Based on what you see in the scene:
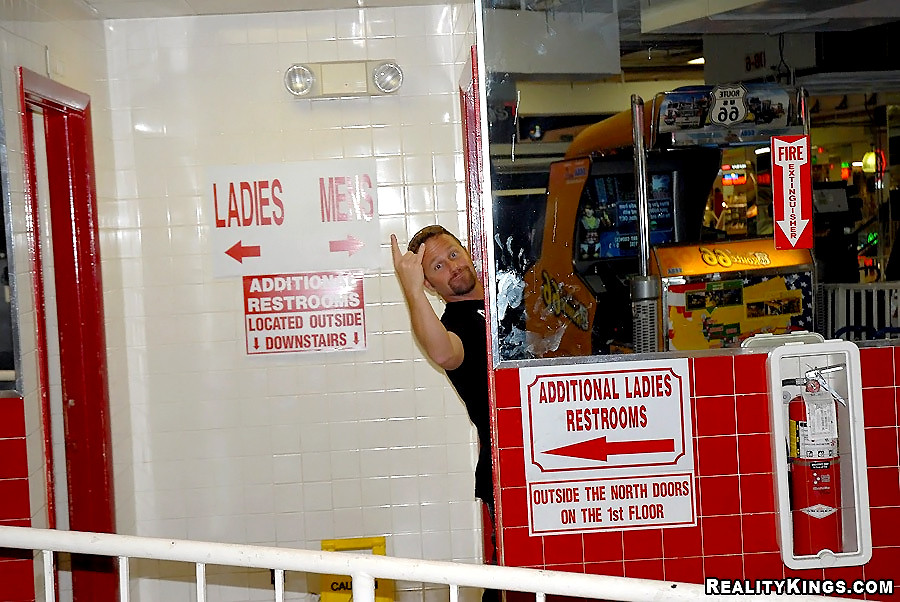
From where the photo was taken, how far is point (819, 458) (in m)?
3.05

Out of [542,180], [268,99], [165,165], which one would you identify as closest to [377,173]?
[268,99]

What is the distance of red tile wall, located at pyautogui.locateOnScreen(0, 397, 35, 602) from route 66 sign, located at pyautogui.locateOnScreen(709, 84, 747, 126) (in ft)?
7.93

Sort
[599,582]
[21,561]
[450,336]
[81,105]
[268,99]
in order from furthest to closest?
[268,99], [81,105], [450,336], [21,561], [599,582]

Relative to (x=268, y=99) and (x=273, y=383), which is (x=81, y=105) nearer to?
(x=268, y=99)

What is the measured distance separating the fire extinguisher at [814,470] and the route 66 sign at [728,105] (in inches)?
32.9

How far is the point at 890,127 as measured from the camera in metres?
3.08

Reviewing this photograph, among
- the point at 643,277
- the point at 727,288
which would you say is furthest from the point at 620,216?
the point at 727,288

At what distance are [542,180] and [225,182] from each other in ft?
6.50

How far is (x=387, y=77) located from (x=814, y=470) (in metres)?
2.48

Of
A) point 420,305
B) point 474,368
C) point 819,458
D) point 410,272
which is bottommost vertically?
point 819,458

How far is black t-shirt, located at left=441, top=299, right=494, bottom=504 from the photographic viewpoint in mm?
3635

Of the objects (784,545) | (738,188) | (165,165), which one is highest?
(165,165)

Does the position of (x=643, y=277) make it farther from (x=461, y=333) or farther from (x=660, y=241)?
(x=461, y=333)

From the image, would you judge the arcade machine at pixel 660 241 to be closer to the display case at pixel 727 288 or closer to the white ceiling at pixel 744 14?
the display case at pixel 727 288
